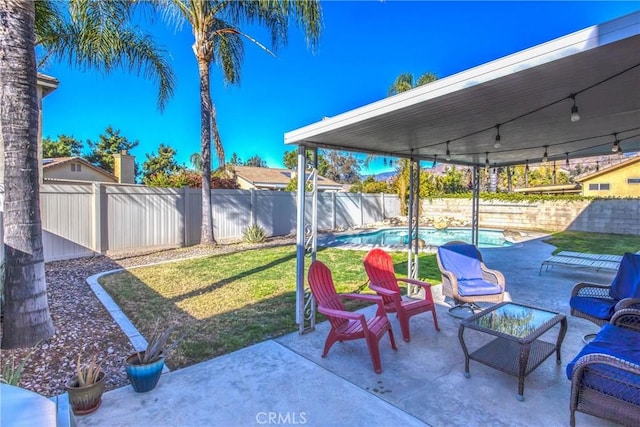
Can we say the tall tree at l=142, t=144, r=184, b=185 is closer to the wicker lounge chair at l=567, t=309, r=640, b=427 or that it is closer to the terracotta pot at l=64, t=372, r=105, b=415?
the terracotta pot at l=64, t=372, r=105, b=415

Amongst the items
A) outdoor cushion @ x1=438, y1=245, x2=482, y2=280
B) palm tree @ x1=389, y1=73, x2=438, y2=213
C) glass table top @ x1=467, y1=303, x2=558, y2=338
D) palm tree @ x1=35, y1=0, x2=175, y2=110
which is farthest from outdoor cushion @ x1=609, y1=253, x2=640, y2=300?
palm tree @ x1=389, y1=73, x2=438, y2=213

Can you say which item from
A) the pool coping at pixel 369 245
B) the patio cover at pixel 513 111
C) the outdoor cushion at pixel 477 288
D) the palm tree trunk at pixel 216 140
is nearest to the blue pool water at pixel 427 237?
the pool coping at pixel 369 245

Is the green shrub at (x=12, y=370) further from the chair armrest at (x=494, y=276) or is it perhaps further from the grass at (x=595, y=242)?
the grass at (x=595, y=242)

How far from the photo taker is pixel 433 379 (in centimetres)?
330

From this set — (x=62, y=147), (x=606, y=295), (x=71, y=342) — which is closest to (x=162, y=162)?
(x=62, y=147)

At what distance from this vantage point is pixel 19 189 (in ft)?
12.5

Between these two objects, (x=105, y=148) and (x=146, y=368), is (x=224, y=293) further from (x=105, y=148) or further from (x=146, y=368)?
(x=105, y=148)

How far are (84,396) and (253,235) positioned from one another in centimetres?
1015

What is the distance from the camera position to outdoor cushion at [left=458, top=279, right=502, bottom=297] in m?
4.83

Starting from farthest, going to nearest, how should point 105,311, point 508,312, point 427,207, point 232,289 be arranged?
point 427,207 < point 232,289 < point 105,311 < point 508,312

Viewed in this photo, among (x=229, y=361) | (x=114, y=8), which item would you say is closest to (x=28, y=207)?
(x=229, y=361)

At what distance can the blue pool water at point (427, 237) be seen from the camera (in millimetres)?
13876

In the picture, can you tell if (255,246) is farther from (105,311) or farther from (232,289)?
(105,311)

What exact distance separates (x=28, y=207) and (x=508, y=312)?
19.1 ft
